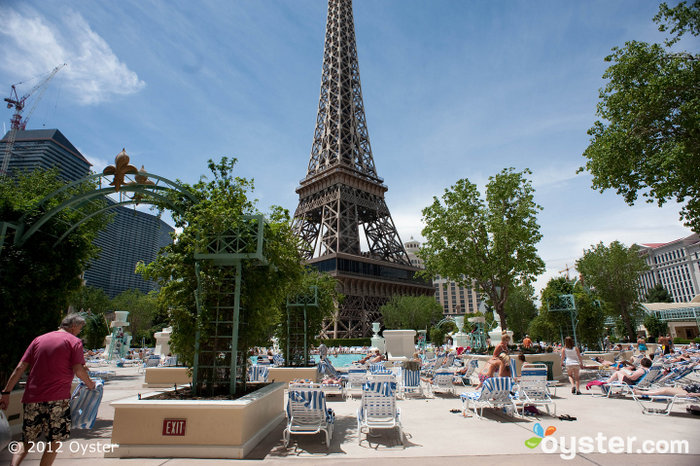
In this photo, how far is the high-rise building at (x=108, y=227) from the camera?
78.2m

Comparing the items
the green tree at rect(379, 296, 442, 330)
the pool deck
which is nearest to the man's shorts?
the pool deck

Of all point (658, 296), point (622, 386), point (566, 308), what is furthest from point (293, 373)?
point (658, 296)

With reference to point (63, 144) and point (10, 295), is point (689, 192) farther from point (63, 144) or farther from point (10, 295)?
point (63, 144)

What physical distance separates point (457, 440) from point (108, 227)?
82060 millimetres

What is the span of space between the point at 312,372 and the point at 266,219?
232 inches

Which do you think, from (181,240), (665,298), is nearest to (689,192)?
(181,240)

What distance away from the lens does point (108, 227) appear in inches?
2815

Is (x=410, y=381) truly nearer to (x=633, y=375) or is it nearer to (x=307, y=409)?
(x=307, y=409)

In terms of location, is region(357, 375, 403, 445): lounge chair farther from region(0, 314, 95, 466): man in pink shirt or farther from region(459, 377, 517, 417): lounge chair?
region(0, 314, 95, 466): man in pink shirt

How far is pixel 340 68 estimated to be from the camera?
214ft

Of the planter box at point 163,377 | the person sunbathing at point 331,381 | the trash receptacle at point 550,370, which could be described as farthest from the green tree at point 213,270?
the trash receptacle at point 550,370

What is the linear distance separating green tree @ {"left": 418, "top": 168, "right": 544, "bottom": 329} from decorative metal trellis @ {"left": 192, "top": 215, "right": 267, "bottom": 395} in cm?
1273

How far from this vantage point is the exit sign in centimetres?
522

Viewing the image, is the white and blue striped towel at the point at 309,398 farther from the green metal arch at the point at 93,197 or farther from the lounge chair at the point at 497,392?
the green metal arch at the point at 93,197
